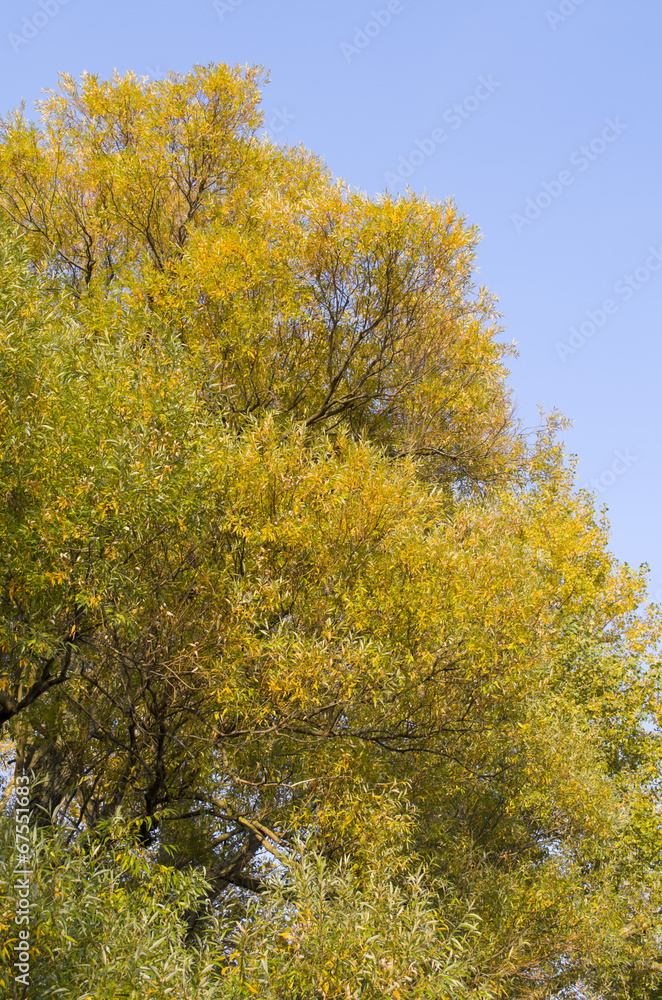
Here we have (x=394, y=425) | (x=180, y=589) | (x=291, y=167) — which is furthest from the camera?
(x=291, y=167)

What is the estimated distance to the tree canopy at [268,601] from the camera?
8.85 metres

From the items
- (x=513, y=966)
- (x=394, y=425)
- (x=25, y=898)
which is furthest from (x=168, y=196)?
(x=513, y=966)

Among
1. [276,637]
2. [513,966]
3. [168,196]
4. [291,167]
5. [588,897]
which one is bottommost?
[513,966]

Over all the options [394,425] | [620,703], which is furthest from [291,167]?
[620,703]

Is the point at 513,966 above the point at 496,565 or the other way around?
the other way around

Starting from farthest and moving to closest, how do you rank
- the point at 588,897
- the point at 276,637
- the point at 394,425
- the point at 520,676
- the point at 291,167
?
the point at 291,167
the point at 394,425
the point at 588,897
the point at 520,676
the point at 276,637

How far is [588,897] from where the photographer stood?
14.6m

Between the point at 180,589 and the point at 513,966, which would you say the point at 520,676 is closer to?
the point at 513,966

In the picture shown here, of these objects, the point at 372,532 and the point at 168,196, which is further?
the point at 168,196

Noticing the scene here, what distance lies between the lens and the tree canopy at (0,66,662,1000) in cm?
885

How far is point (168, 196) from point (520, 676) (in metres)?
13.4

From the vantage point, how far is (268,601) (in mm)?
10500

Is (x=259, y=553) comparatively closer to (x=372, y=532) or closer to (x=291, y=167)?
(x=372, y=532)

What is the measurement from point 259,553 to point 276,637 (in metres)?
1.49
